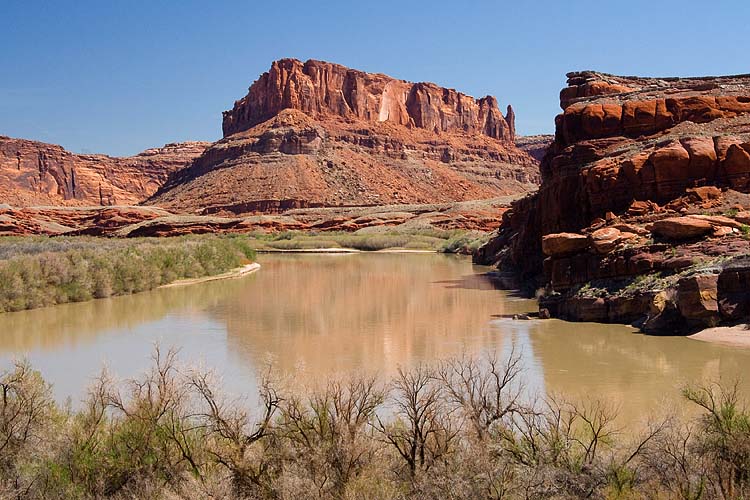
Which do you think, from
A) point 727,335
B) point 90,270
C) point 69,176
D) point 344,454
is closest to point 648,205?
point 727,335

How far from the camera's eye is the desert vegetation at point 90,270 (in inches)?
917

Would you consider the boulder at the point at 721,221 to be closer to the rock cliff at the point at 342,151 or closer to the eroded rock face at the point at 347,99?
the rock cliff at the point at 342,151

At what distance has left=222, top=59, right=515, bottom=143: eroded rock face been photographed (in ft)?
374

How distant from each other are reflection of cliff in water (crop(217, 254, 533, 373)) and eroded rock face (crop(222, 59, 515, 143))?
82377mm

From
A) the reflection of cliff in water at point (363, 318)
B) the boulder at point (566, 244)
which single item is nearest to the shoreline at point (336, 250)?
the reflection of cliff in water at point (363, 318)

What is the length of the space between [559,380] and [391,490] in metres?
6.16

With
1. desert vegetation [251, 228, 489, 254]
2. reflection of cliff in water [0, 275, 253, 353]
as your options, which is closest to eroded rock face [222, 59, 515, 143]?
→ desert vegetation [251, 228, 489, 254]

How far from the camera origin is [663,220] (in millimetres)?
18781

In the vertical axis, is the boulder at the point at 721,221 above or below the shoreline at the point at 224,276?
above

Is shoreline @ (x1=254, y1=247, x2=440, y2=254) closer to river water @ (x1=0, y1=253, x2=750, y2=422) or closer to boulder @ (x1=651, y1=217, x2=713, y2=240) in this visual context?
river water @ (x1=0, y1=253, x2=750, y2=422)

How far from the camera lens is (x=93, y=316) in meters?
22.0

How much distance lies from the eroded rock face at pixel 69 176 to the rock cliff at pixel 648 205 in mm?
114701

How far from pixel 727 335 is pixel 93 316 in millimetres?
17072

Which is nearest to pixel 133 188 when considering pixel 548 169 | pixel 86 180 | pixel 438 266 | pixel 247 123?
pixel 86 180
